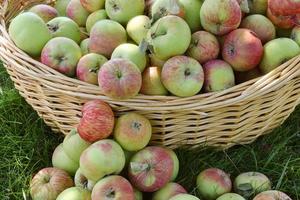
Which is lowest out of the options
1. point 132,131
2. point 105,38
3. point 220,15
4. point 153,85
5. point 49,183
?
point 49,183

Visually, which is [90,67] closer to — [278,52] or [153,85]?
[153,85]

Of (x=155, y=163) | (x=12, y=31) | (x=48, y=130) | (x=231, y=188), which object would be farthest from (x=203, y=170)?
(x=12, y=31)

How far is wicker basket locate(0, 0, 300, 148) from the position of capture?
1968 mm

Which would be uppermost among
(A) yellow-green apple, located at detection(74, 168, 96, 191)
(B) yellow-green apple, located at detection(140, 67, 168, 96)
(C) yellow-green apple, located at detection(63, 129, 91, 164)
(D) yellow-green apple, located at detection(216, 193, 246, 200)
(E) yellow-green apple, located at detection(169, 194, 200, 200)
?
(B) yellow-green apple, located at detection(140, 67, 168, 96)

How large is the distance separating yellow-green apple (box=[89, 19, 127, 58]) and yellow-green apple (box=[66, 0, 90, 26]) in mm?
306

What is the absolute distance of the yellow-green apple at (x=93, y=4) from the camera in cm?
238

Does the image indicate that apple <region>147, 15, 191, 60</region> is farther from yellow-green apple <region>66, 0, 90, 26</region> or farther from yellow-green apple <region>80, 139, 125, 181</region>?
yellow-green apple <region>66, 0, 90, 26</region>

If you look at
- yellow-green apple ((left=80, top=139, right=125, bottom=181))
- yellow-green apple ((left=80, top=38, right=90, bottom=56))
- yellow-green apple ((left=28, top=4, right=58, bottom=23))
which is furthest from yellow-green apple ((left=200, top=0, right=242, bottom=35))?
yellow-green apple ((left=28, top=4, right=58, bottom=23))

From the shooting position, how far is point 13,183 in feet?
7.29

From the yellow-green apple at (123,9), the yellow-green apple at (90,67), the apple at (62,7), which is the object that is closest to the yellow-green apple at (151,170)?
the yellow-green apple at (90,67)

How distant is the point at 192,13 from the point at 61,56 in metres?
0.55

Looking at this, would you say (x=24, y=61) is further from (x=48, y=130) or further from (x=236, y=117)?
(x=236, y=117)

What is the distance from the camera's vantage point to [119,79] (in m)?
1.91

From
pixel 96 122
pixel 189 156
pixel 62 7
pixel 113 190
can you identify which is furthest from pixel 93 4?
pixel 113 190
